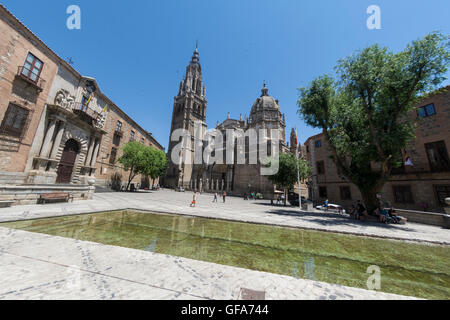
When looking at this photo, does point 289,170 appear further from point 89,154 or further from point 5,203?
point 89,154

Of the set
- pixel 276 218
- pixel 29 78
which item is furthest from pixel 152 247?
pixel 29 78

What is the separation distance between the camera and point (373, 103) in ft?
33.7

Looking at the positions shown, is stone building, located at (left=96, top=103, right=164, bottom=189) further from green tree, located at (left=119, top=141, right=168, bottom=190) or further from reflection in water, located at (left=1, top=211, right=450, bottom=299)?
reflection in water, located at (left=1, top=211, right=450, bottom=299)

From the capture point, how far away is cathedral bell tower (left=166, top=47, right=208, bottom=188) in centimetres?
4309

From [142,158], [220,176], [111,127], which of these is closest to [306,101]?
[142,158]

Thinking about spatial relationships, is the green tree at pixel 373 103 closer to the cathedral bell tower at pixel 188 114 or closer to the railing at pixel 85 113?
the railing at pixel 85 113

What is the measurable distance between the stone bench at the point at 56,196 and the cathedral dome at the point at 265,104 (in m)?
37.9

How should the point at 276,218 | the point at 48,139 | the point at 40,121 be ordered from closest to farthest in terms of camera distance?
the point at 276,218 < the point at 40,121 < the point at 48,139

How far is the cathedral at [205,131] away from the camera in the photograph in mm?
33000

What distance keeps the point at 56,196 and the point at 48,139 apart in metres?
6.70

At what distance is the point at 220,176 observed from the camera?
38281mm

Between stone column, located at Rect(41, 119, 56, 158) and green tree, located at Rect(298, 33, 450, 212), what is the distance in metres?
19.9
